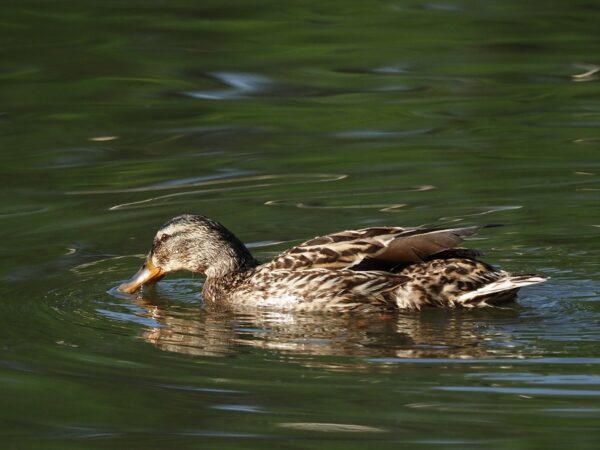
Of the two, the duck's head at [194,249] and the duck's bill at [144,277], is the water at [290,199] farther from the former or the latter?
the duck's head at [194,249]

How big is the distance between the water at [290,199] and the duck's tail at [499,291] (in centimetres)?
10

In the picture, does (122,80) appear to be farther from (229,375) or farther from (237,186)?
(229,375)

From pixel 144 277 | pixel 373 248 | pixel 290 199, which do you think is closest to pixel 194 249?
pixel 144 277

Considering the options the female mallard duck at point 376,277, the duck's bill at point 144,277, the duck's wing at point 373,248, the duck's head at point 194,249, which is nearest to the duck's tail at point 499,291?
the female mallard duck at point 376,277

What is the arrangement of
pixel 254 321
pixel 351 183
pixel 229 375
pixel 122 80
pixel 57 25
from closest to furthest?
pixel 229 375 → pixel 254 321 → pixel 351 183 → pixel 122 80 → pixel 57 25

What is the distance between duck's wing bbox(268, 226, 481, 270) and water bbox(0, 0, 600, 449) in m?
0.42

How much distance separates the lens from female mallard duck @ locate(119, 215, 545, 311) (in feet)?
35.9

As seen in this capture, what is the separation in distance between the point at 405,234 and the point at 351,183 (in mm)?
3155

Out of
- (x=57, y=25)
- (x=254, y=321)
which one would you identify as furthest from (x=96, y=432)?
(x=57, y=25)

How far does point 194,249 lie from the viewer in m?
12.0

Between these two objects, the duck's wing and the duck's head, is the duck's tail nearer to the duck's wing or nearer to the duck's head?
the duck's wing

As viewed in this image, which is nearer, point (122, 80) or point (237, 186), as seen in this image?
point (237, 186)

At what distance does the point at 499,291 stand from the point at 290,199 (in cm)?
346

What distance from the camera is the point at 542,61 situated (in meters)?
17.9
